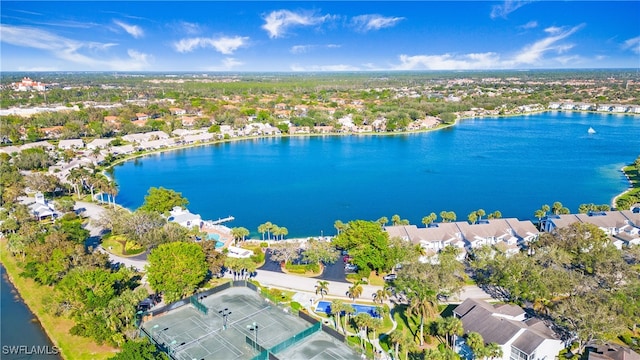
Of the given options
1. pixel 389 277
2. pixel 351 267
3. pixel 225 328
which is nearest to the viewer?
pixel 225 328

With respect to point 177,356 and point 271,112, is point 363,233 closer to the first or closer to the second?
point 177,356

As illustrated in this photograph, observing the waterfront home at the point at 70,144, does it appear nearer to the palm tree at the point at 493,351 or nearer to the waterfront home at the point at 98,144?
the waterfront home at the point at 98,144

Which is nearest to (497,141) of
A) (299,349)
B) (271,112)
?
(271,112)

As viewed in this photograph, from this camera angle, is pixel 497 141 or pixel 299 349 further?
pixel 497 141

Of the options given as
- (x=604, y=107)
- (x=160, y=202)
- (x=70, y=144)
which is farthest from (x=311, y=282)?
(x=604, y=107)

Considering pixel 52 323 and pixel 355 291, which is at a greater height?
pixel 355 291

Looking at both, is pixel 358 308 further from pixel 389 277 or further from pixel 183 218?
pixel 183 218
